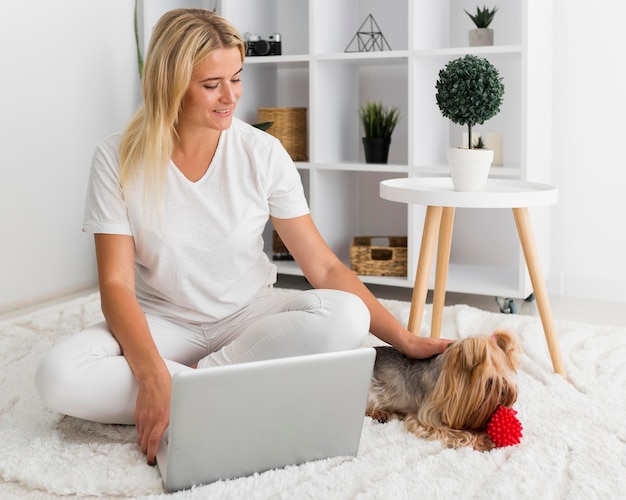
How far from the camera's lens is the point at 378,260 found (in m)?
3.02

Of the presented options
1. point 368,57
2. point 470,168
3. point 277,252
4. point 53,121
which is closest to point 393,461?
point 470,168

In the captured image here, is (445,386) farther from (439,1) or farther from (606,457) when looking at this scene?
(439,1)

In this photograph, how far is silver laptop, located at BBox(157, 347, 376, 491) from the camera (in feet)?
4.08

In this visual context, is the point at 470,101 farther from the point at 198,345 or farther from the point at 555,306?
the point at 555,306

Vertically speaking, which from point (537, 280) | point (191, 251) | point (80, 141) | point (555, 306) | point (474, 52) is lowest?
point (555, 306)

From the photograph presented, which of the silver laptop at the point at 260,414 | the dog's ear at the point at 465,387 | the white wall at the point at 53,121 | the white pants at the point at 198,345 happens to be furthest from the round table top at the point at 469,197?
the white wall at the point at 53,121

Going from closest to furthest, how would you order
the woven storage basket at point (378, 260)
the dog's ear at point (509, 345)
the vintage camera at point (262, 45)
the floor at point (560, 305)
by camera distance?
the dog's ear at point (509, 345) < the floor at point (560, 305) < the woven storage basket at point (378, 260) < the vintage camera at point (262, 45)

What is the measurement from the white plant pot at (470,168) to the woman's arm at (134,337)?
2.60ft

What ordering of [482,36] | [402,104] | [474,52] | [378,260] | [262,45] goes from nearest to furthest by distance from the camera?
[474,52], [482,36], [378,260], [262,45], [402,104]

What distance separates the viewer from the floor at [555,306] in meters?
2.71

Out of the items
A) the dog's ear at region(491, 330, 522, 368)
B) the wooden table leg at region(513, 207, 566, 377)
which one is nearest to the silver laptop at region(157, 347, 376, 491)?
the dog's ear at region(491, 330, 522, 368)

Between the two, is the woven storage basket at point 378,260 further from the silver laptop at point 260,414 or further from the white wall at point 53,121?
the silver laptop at point 260,414

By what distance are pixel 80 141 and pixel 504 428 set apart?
221cm

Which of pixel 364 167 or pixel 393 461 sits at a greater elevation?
pixel 364 167
